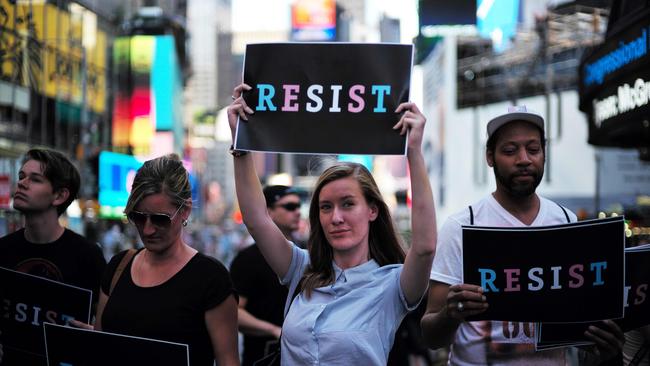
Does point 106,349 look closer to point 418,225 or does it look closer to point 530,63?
point 418,225

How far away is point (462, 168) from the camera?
3975cm

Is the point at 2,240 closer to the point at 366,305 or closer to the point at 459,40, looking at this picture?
the point at 366,305

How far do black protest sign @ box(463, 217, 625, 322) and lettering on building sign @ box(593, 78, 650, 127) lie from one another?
3843mm

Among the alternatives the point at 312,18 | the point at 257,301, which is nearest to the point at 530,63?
the point at 257,301

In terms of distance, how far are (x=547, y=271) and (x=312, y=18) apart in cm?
8275

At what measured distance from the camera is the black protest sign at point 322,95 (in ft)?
13.3

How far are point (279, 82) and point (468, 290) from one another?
141cm

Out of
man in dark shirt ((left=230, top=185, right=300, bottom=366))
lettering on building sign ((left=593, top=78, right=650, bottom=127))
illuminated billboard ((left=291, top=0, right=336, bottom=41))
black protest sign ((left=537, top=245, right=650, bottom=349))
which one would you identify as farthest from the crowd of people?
illuminated billboard ((left=291, top=0, right=336, bottom=41))

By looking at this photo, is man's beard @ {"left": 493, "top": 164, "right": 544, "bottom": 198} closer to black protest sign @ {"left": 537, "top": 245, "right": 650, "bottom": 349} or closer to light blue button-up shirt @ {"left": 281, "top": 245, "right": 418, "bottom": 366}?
black protest sign @ {"left": 537, "top": 245, "right": 650, "bottom": 349}

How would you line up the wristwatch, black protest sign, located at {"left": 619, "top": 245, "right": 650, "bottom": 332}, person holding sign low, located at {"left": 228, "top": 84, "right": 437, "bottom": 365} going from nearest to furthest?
person holding sign low, located at {"left": 228, "top": 84, "right": 437, "bottom": 365} < black protest sign, located at {"left": 619, "top": 245, "right": 650, "bottom": 332} < the wristwatch

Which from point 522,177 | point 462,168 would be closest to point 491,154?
point 522,177

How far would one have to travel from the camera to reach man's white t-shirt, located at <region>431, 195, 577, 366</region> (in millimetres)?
3910

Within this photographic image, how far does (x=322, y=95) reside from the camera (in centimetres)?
421

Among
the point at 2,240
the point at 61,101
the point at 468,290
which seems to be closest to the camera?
the point at 468,290
